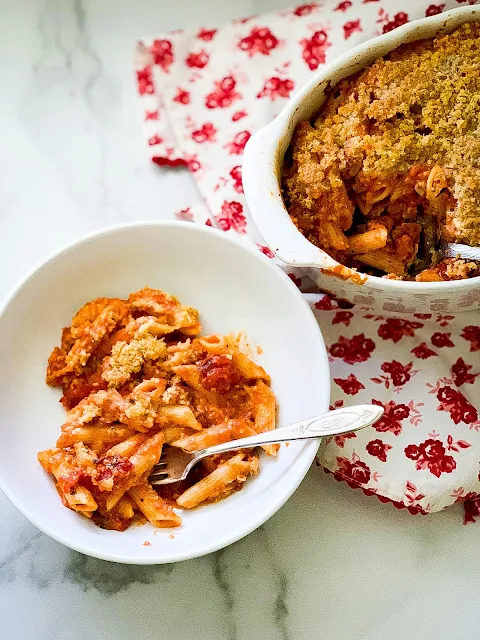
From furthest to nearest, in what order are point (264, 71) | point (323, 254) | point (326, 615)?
point (264, 71), point (326, 615), point (323, 254)

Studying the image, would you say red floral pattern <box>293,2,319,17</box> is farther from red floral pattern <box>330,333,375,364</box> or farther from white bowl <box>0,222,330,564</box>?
red floral pattern <box>330,333,375,364</box>

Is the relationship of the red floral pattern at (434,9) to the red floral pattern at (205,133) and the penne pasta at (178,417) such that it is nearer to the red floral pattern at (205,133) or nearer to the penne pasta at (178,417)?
the red floral pattern at (205,133)

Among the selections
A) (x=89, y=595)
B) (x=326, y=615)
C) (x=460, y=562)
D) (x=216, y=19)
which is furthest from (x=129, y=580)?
(x=216, y=19)

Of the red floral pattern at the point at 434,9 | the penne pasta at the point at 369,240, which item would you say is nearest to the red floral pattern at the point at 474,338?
the penne pasta at the point at 369,240

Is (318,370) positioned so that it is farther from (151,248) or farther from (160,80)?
(160,80)

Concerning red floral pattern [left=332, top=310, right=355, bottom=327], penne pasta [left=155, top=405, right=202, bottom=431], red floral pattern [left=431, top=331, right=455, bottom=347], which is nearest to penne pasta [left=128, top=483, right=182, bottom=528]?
penne pasta [left=155, top=405, right=202, bottom=431]
